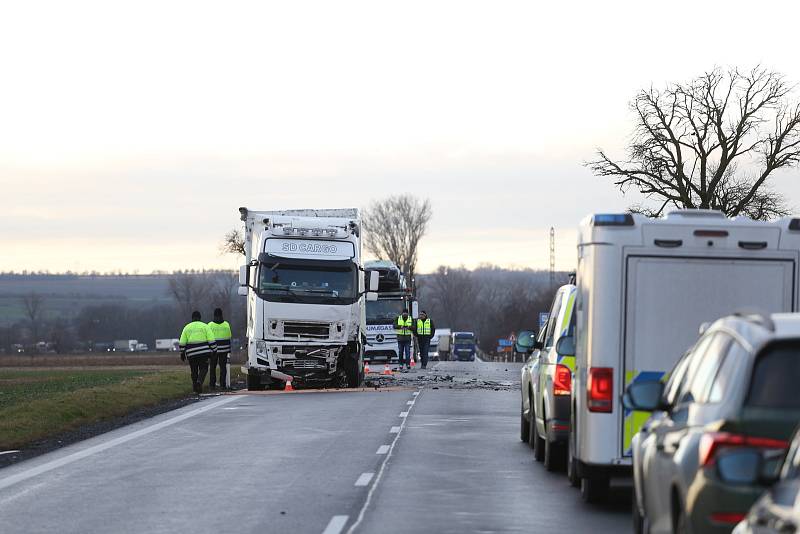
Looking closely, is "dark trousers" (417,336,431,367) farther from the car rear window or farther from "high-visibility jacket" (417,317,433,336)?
the car rear window

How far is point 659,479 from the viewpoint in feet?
27.6

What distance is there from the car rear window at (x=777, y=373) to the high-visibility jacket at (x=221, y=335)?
26.8 m

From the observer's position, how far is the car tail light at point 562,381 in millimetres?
15266

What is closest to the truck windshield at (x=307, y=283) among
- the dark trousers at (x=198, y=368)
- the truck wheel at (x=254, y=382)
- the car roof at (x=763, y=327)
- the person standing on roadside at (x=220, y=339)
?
the person standing on roadside at (x=220, y=339)

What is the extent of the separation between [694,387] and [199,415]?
18089 millimetres

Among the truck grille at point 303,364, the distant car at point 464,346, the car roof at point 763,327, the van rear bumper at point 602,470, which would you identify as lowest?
the distant car at point 464,346

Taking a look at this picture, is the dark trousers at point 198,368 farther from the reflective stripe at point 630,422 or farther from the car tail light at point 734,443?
the car tail light at point 734,443

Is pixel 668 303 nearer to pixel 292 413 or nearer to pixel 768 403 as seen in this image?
pixel 768 403

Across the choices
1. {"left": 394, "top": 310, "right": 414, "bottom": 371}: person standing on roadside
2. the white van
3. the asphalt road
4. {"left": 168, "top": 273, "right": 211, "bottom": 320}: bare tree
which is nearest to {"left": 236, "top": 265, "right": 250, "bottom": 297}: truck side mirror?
the asphalt road

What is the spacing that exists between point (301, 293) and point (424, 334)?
19.4 meters

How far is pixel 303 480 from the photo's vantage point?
48.5 feet

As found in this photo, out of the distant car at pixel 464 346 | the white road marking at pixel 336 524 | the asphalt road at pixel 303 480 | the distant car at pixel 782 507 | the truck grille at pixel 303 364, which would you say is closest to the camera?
the distant car at pixel 782 507

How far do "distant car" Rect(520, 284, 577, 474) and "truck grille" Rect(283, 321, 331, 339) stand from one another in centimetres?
1539

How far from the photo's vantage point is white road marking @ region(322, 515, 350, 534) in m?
11.2
